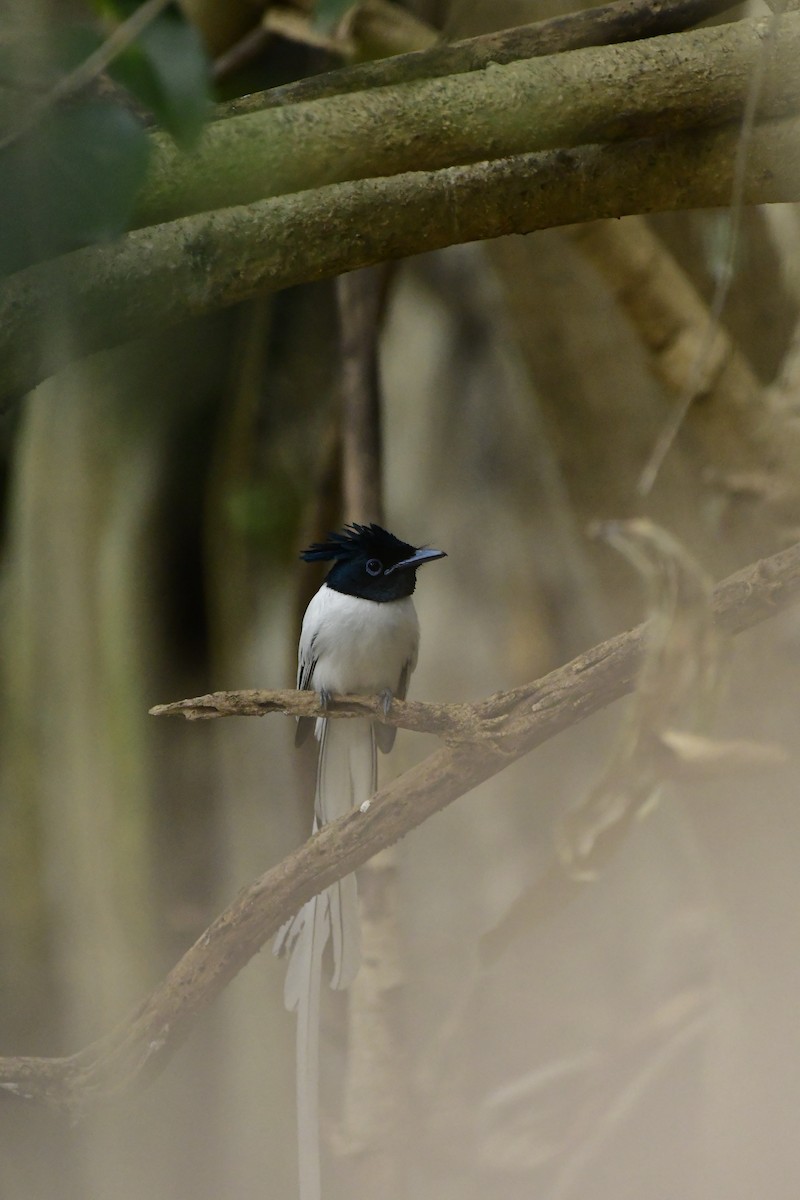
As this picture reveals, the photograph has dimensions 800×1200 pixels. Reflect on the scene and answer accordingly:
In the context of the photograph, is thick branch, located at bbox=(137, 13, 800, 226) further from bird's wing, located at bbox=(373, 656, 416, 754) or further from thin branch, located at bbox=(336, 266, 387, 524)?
thin branch, located at bbox=(336, 266, 387, 524)

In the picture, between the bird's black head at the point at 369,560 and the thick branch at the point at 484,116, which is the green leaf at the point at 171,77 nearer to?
the thick branch at the point at 484,116

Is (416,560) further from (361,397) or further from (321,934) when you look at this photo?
(361,397)

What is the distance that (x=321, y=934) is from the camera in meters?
1.22

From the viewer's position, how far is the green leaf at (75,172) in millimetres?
680

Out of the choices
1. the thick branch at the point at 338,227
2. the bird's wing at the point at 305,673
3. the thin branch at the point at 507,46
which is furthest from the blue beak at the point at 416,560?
the thin branch at the point at 507,46

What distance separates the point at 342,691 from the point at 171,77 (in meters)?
0.76

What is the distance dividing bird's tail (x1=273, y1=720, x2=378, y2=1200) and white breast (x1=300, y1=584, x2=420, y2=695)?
0.19ft

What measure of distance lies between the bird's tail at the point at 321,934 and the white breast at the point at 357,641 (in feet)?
0.19

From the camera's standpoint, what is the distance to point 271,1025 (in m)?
2.09

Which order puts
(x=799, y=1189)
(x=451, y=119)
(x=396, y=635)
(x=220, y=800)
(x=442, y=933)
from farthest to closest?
(x=220, y=800)
(x=442, y=933)
(x=396, y=635)
(x=799, y=1189)
(x=451, y=119)

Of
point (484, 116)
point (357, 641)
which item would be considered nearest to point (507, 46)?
point (484, 116)

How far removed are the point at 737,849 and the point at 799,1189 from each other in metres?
0.54

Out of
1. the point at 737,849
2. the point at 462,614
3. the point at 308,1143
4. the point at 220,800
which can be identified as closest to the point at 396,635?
the point at 308,1143

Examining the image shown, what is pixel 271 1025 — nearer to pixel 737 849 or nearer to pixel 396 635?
pixel 737 849
